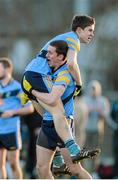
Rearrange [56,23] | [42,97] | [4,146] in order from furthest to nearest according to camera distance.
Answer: [56,23], [4,146], [42,97]

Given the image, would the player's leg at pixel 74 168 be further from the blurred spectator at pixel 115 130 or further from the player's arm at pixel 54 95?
the blurred spectator at pixel 115 130

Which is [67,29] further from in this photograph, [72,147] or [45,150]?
[72,147]

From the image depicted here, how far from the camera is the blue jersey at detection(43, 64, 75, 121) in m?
10.7

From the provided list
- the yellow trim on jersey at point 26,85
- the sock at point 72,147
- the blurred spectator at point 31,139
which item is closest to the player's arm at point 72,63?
the yellow trim on jersey at point 26,85

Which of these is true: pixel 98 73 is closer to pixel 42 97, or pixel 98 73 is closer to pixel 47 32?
pixel 47 32

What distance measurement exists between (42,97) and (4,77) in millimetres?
3212

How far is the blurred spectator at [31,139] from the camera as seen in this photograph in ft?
54.1

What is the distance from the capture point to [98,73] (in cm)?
2719

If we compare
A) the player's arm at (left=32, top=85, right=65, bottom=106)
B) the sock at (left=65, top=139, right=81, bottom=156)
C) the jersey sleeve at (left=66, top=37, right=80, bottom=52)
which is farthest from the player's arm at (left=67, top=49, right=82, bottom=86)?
the sock at (left=65, top=139, right=81, bottom=156)

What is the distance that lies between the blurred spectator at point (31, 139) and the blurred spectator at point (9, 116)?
251 cm

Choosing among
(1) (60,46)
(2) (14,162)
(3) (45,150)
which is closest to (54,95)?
(1) (60,46)

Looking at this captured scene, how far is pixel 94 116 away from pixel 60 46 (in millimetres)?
6239

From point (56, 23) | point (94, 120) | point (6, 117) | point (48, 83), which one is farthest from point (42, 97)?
point (56, 23)

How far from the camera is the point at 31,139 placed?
16.7 meters
